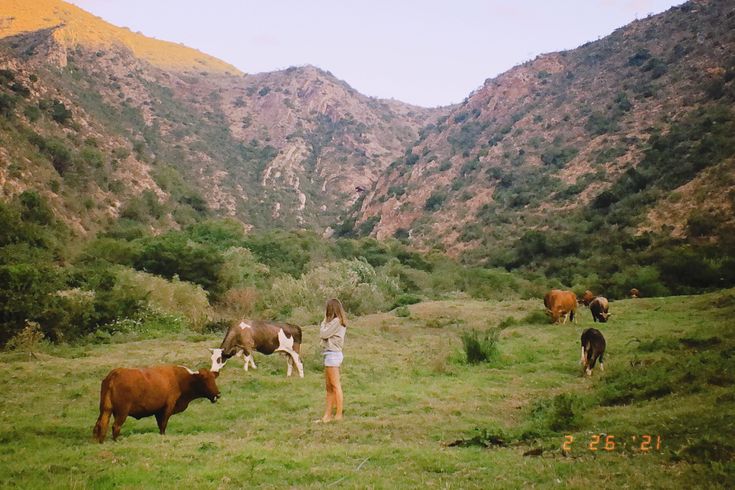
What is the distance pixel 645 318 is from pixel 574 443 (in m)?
16.4

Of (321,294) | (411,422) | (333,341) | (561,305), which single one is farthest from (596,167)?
(333,341)

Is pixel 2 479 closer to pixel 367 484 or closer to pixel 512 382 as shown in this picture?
pixel 367 484

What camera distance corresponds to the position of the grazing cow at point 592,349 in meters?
13.5

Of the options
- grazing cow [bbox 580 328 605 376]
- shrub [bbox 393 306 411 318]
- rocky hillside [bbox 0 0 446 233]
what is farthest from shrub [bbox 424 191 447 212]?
grazing cow [bbox 580 328 605 376]

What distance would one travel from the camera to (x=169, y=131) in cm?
8438

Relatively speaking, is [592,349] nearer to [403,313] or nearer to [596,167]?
[403,313]

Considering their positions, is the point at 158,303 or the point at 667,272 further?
the point at 667,272

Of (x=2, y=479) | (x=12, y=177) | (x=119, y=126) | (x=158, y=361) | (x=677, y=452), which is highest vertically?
(x=119, y=126)

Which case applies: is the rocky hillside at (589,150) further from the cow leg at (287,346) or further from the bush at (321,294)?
the cow leg at (287,346)

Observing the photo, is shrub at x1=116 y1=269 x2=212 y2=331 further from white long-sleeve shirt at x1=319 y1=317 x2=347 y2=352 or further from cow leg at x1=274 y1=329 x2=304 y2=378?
white long-sleeve shirt at x1=319 y1=317 x2=347 y2=352

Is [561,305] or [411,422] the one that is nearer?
[411,422]

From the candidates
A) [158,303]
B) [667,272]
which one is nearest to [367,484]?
[158,303]

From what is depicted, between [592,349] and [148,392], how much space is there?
1055 cm

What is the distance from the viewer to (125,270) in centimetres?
2942
